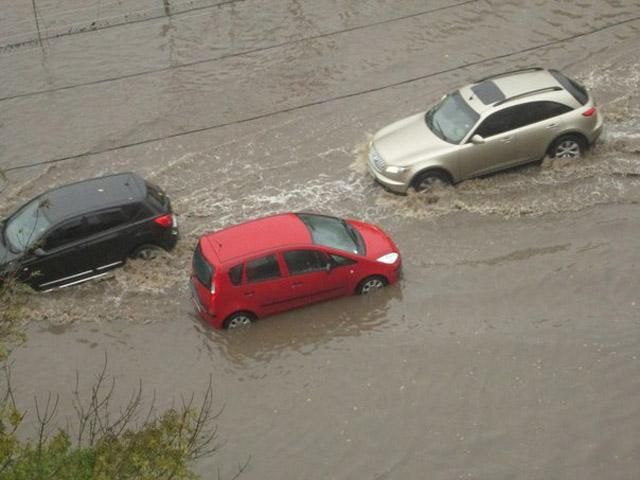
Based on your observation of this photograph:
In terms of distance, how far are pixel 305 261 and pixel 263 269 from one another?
2.07 feet

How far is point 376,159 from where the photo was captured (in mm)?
15250

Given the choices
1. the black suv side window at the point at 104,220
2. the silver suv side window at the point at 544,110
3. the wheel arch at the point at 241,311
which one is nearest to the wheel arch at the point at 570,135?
the silver suv side window at the point at 544,110

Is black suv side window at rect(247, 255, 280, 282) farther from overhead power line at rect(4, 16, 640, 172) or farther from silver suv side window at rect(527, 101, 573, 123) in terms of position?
overhead power line at rect(4, 16, 640, 172)

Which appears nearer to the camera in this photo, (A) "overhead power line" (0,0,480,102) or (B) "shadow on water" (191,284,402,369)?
(B) "shadow on water" (191,284,402,369)

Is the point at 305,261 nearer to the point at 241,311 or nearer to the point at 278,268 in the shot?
the point at 278,268

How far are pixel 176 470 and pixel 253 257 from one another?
5742mm

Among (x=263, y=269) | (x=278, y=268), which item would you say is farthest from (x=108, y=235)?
(x=278, y=268)

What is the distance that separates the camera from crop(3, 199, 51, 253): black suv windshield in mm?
13547

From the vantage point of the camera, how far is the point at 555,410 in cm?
1077

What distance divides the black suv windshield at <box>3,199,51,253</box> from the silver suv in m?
5.76

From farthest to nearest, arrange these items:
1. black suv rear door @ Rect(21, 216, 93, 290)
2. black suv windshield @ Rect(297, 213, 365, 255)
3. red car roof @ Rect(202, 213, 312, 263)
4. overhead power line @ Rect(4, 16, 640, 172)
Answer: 1. overhead power line @ Rect(4, 16, 640, 172)
2. black suv rear door @ Rect(21, 216, 93, 290)
3. black suv windshield @ Rect(297, 213, 365, 255)
4. red car roof @ Rect(202, 213, 312, 263)

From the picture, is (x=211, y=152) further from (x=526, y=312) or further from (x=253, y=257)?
(x=526, y=312)

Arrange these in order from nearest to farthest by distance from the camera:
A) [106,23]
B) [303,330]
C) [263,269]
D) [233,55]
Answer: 1. [263,269]
2. [303,330]
3. [233,55]
4. [106,23]

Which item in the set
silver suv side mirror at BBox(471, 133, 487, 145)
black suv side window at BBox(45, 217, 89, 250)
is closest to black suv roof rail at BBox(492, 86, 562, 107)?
silver suv side mirror at BBox(471, 133, 487, 145)
